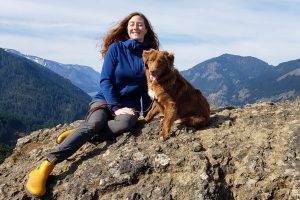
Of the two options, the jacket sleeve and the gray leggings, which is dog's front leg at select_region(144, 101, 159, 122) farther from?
the jacket sleeve

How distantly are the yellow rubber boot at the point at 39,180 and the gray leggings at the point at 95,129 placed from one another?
0.61ft

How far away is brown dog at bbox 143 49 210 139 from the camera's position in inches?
348

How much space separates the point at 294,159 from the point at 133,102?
428cm

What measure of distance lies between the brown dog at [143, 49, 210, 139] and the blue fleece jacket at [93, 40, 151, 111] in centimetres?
69

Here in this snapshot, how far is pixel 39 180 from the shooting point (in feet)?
27.6

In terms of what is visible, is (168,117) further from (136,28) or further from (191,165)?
(136,28)

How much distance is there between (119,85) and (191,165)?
120 inches

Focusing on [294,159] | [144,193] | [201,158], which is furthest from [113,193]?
[294,159]

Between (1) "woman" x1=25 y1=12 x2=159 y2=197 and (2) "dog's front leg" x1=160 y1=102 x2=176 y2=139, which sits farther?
(1) "woman" x1=25 y1=12 x2=159 y2=197

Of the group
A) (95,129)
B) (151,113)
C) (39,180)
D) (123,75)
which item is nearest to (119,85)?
(123,75)

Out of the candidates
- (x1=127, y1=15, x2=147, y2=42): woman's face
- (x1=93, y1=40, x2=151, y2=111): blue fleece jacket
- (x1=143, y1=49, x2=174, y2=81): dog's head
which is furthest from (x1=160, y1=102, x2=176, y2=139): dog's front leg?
(x1=127, y1=15, x2=147, y2=42): woman's face

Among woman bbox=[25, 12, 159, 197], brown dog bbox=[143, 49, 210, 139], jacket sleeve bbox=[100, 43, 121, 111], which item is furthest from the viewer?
jacket sleeve bbox=[100, 43, 121, 111]

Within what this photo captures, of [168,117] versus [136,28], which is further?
[136,28]

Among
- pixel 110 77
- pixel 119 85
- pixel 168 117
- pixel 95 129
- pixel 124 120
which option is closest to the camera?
pixel 168 117
